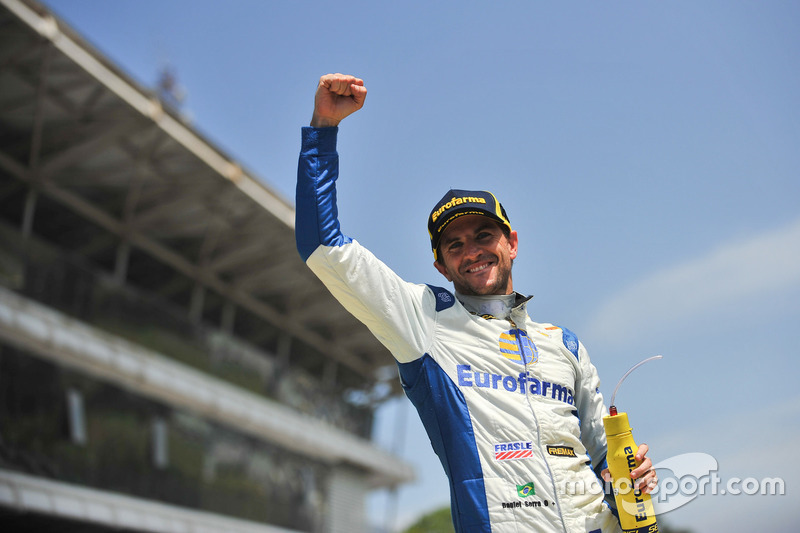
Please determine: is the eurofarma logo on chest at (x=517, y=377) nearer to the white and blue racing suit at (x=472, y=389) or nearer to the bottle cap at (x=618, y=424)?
the white and blue racing suit at (x=472, y=389)

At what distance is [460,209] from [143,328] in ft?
62.6

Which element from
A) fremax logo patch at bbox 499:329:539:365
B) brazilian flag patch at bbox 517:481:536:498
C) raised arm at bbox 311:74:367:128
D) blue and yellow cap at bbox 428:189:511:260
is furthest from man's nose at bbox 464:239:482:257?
brazilian flag patch at bbox 517:481:536:498

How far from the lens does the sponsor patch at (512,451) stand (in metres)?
2.69

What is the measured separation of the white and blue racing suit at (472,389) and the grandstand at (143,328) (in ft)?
49.8

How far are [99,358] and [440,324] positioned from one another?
1708 cm

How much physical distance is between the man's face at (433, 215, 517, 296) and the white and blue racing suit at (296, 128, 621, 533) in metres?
0.14

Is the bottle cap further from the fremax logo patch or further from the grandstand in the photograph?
the grandstand

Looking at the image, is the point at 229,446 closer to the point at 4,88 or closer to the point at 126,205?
the point at 126,205

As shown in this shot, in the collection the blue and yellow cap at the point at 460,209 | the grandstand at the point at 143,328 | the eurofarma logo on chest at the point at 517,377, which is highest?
the grandstand at the point at 143,328

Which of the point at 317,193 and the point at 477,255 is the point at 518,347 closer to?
the point at 477,255

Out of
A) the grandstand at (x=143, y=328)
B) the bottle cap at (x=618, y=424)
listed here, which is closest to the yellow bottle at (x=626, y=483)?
the bottle cap at (x=618, y=424)

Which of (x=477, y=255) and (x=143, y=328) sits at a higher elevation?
(x=143, y=328)

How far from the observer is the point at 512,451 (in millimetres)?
2697

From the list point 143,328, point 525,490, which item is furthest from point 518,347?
point 143,328
